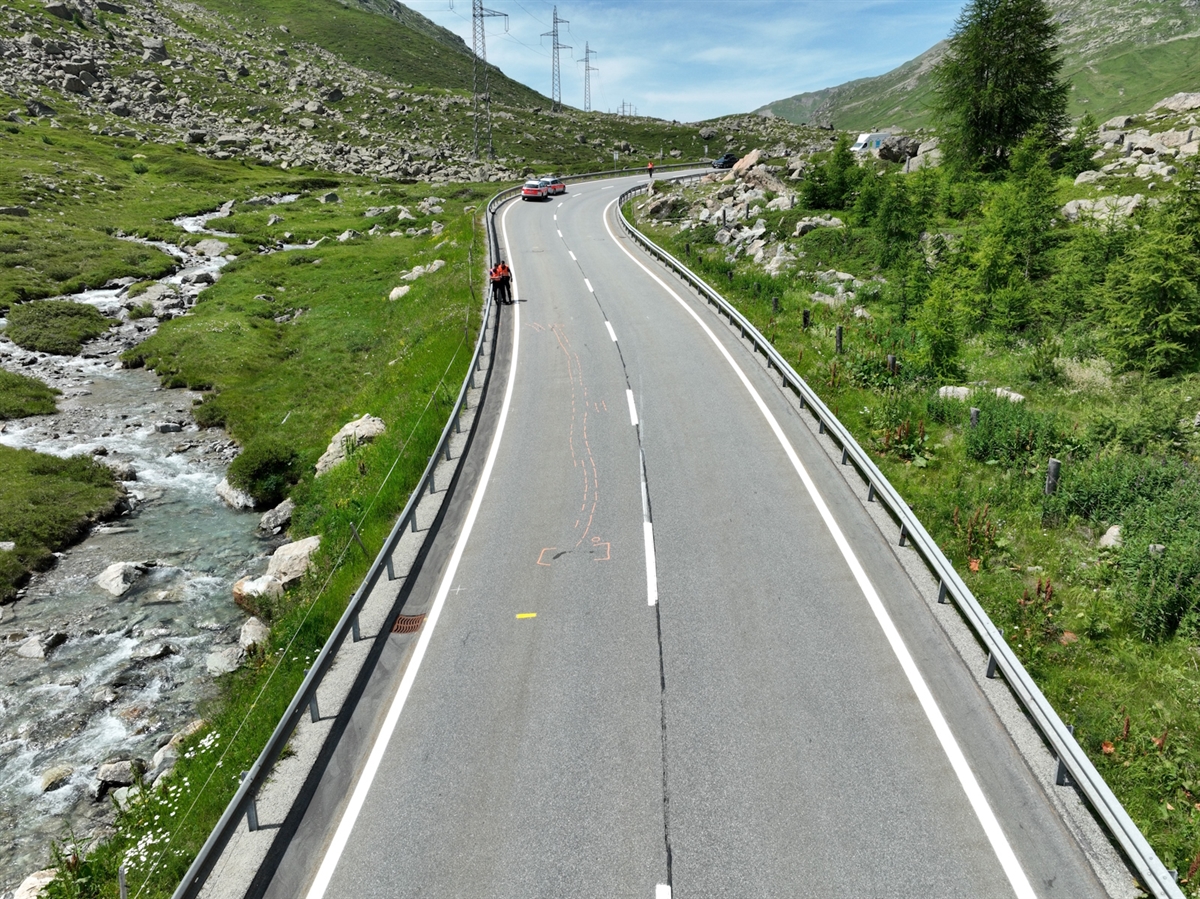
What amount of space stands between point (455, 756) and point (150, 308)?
38.7 metres

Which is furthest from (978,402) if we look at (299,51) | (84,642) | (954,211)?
(299,51)

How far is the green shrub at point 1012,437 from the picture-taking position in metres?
13.8

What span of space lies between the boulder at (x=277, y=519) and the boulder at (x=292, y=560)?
299 cm

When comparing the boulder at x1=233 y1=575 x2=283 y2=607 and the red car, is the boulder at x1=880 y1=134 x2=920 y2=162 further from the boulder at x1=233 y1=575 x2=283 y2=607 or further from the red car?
the boulder at x1=233 y1=575 x2=283 y2=607

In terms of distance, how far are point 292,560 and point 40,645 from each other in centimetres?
499

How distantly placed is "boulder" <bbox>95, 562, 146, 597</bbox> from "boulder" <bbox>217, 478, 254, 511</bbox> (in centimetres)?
345

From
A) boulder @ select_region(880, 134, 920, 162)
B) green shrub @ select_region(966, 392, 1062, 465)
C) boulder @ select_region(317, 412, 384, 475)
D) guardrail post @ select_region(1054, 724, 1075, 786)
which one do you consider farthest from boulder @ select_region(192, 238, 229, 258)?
guardrail post @ select_region(1054, 724, 1075, 786)

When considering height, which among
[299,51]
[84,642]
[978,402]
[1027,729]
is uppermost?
→ [299,51]

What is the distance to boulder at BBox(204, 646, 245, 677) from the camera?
13041 millimetres

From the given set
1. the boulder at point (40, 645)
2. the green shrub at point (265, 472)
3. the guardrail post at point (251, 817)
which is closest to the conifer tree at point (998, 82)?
the green shrub at point (265, 472)

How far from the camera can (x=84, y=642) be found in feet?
46.6

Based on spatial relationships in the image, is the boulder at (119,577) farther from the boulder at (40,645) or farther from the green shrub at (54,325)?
the green shrub at (54,325)

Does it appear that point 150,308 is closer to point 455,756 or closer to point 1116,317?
point 455,756

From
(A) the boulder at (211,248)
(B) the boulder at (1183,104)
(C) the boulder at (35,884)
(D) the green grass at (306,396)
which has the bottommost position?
(C) the boulder at (35,884)
